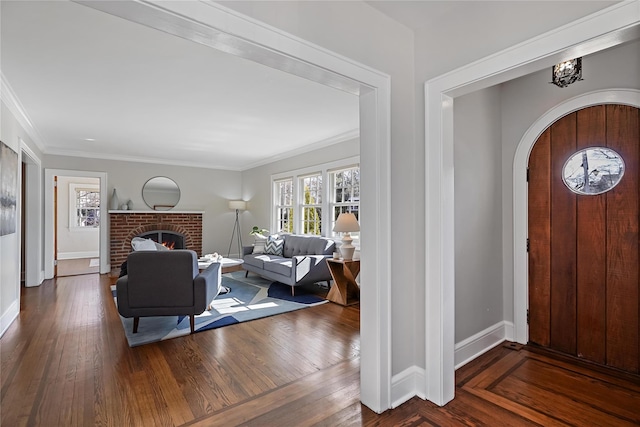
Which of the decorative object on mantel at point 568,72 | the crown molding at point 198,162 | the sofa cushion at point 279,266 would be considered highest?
the crown molding at point 198,162

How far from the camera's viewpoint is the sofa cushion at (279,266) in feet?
15.4

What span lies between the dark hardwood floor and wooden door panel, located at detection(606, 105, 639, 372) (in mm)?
208

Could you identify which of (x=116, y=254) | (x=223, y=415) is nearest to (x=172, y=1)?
(x=223, y=415)

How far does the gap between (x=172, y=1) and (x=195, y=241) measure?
6841mm

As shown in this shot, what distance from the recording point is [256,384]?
7.34ft

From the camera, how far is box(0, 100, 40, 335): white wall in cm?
324

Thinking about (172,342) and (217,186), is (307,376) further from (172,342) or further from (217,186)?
(217,186)

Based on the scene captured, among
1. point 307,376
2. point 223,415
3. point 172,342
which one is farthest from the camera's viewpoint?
point 172,342

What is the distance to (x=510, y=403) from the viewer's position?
78.4 inches

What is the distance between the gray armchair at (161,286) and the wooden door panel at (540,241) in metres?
3.05

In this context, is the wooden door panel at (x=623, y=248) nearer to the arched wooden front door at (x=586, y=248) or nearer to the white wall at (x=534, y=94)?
the arched wooden front door at (x=586, y=248)

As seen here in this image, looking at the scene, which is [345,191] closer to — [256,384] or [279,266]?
[279,266]

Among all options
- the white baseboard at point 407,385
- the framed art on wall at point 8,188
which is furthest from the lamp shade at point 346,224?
the framed art on wall at point 8,188

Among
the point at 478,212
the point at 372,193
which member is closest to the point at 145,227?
the point at 372,193
